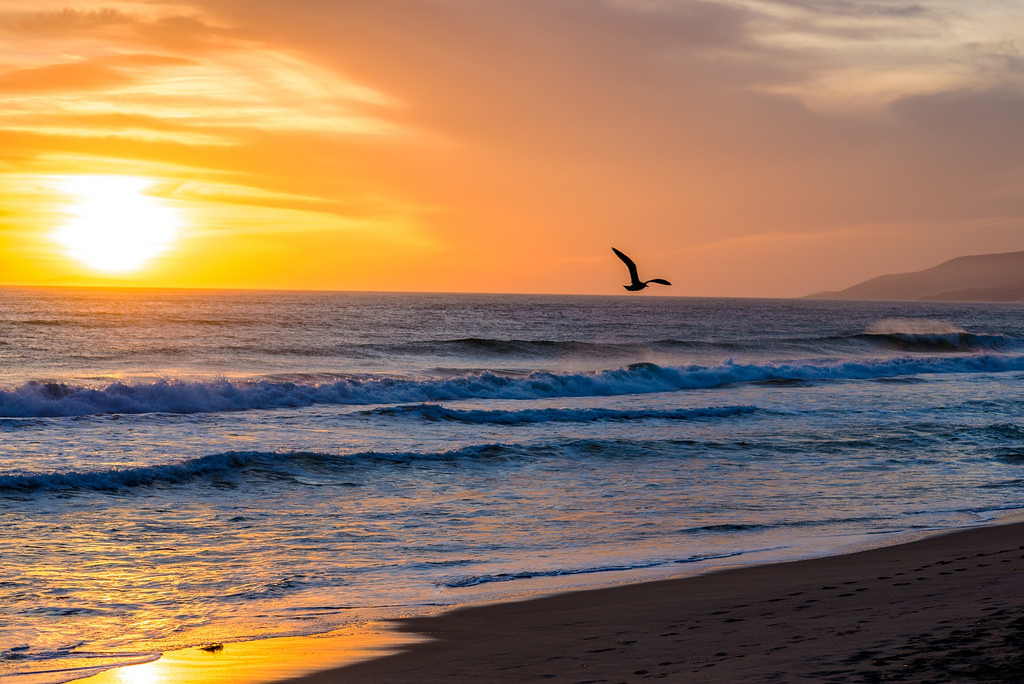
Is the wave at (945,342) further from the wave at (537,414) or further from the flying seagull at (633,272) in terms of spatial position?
the flying seagull at (633,272)

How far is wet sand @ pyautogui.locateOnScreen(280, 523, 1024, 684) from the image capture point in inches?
188

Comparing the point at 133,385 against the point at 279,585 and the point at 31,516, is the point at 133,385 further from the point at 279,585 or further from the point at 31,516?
the point at 279,585

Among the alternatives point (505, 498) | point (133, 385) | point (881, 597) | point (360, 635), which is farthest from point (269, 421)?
point (881, 597)

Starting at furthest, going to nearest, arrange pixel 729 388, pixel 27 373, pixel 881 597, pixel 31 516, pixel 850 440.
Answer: pixel 729 388
pixel 27 373
pixel 850 440
pixel 31 516
pixel 881 597

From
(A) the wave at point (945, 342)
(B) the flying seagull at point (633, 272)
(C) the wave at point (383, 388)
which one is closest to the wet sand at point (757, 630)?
(B) the flying seagull at point (633, 272)

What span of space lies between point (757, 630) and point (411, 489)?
6.65 meters

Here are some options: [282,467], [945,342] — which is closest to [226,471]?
[282,467]

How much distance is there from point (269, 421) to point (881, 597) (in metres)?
14.7

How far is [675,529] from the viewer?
9781 mm

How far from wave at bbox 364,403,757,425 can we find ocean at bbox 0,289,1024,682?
0.39 feet

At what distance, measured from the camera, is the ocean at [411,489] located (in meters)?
7.09

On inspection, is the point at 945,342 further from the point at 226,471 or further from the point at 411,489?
the point at 226,471

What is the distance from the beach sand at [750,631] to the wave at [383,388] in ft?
52.7

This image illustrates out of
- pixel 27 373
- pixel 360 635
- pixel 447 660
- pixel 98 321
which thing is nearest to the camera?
pixel 447 660
